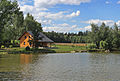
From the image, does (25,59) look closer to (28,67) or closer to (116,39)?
(28,67)

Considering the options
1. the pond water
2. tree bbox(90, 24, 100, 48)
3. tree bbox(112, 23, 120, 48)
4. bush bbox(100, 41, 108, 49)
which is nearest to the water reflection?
the pond water

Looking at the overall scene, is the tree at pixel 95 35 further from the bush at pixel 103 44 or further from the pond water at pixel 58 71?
the pond water at pixel 58 71

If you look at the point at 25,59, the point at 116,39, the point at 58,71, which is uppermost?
the point at 116,39

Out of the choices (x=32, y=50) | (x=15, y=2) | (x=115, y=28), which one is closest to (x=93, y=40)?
(x=115, y=28)

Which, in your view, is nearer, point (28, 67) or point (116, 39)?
point (28, 67)

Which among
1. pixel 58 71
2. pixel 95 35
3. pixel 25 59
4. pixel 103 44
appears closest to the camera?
pixel 58 71

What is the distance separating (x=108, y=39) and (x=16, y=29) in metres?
42.7

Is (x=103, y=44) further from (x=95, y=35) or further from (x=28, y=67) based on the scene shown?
(x=28, y=67)

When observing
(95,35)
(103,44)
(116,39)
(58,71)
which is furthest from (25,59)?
(116,39)

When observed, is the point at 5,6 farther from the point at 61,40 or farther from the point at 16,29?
the point at 61,40

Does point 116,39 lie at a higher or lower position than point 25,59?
higher

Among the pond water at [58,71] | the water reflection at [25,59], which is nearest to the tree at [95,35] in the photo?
the water reflection at [25,59]

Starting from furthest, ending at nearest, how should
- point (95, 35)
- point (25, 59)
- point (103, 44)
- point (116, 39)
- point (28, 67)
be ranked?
point (95, 35), point (116, 39), point (103, 44), point (25, 59), point (28, 67)

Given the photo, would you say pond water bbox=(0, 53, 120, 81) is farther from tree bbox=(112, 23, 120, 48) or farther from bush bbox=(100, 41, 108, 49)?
tree bbox=(112, 23, 120, 48)
